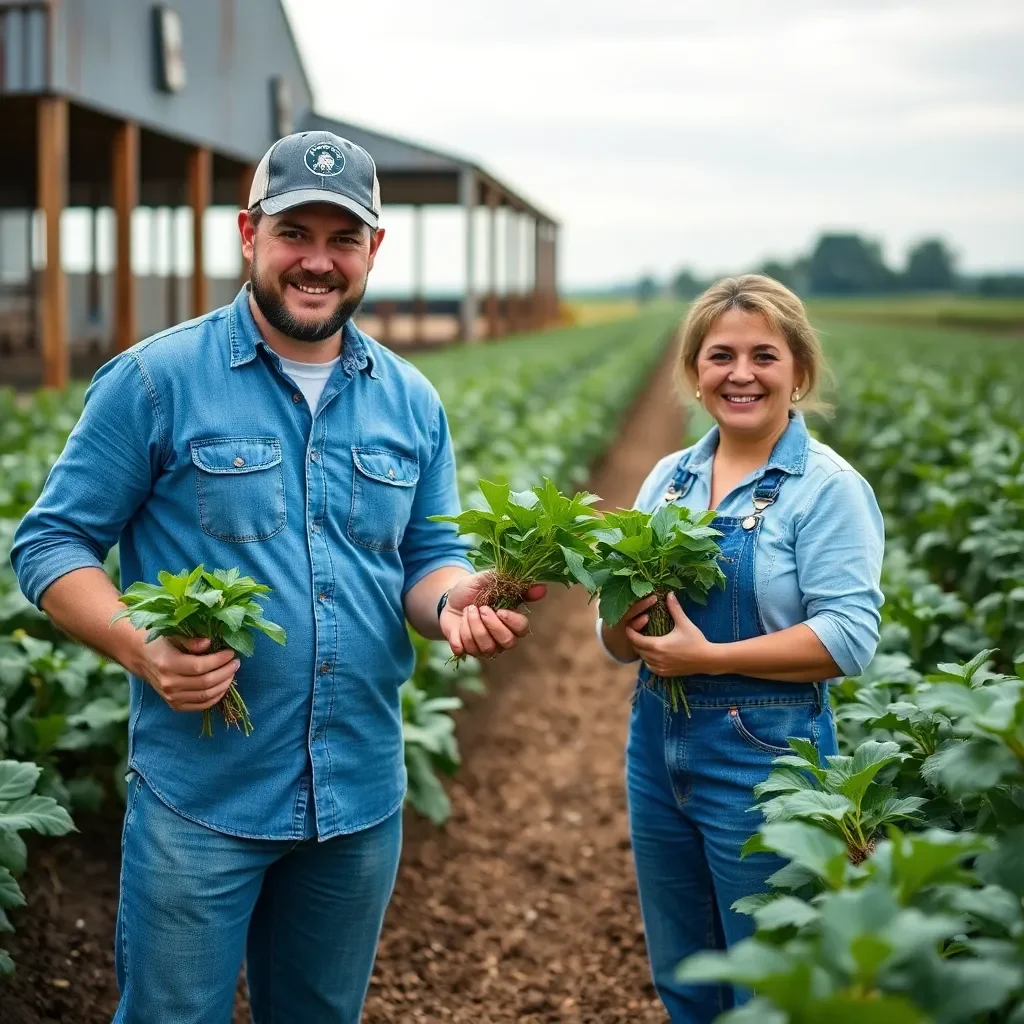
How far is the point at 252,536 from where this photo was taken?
2.60 metres

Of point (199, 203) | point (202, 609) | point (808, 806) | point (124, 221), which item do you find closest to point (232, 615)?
point (202, 609)

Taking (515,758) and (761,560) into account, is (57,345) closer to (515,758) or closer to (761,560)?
(515,758)

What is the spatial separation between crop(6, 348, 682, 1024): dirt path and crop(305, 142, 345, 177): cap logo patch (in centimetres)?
242

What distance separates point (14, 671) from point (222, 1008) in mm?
1541

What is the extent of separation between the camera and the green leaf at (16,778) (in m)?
2.71

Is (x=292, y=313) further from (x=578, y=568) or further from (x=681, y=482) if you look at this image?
(x=681, y=482)

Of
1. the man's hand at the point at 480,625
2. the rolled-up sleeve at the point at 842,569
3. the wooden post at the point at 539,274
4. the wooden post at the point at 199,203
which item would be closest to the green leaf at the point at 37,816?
the man's hand at the point at 480,625

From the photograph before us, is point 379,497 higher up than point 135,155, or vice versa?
point 135,155

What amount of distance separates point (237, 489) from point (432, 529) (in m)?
0.59

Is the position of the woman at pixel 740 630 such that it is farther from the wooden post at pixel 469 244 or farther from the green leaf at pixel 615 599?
the wooden post at pixel 469 244

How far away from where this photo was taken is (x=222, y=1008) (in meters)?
2.63

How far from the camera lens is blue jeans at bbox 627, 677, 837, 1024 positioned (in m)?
2.82

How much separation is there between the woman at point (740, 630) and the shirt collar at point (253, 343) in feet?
2.67

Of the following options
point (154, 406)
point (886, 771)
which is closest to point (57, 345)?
point (154, 406)
